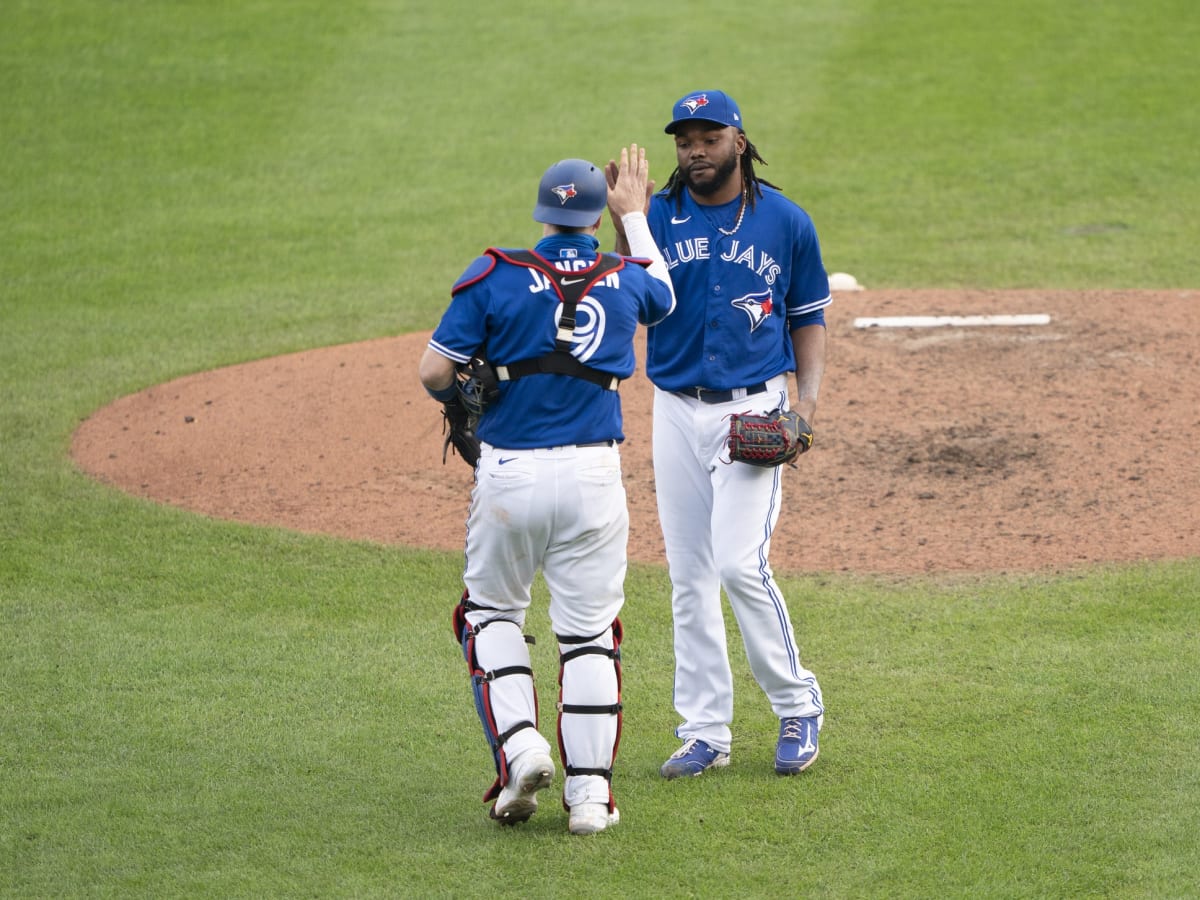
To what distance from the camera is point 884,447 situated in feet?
28.1

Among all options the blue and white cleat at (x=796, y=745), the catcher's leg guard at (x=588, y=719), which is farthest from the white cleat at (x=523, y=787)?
the blue and white cleat at (x=796, y=745)

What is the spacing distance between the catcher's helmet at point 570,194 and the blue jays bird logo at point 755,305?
0.73m

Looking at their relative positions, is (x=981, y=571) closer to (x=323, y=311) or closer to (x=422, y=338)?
(x=422, y=338)

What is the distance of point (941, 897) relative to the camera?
4.25 m

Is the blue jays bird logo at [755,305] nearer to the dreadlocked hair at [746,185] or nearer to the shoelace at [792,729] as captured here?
the dreadlocked hair at [746,185]

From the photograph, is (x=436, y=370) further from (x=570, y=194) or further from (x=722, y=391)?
(x=722, y=391)

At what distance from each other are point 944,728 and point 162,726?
2.83 meters

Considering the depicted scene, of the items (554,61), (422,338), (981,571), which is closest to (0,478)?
(422,338)

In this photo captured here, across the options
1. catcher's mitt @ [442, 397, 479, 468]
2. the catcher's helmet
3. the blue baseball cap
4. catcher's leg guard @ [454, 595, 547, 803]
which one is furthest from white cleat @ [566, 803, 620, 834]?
the blue baseball cap

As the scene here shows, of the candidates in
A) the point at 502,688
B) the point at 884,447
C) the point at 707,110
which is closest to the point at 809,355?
the point at 707,110

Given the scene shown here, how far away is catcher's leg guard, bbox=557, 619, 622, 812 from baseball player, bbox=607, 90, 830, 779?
1.69 ft

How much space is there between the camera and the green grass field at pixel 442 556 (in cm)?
463

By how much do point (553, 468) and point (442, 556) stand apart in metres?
2.93

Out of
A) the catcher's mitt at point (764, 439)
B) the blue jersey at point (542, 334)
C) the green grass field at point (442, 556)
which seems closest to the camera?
the blue jersey at point (542, 334)
